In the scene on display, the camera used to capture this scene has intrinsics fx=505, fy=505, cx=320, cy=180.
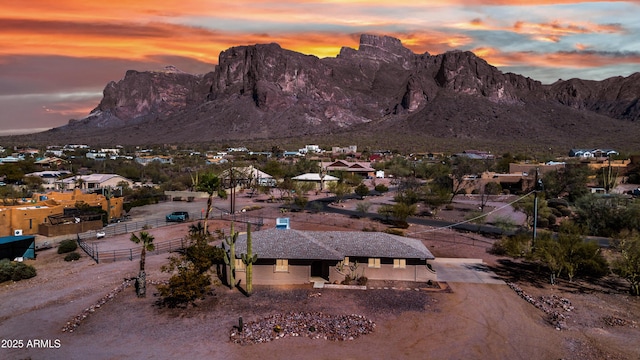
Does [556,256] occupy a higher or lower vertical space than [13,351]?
higher

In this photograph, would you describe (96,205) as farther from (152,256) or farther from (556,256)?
(556,256)

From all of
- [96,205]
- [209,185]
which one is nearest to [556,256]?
[209,185]

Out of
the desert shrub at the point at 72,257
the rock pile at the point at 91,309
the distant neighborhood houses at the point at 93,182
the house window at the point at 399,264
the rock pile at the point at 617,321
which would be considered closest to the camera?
the rock pile at the point at 91,309

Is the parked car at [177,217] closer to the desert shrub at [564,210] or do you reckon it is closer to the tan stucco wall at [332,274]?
the tan stucco wall at [332,274]

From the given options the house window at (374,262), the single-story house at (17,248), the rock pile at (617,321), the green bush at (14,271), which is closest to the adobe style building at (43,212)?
the single-story house at (17,248)

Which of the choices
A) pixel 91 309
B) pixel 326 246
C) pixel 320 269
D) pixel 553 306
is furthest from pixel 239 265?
pixel 553 306

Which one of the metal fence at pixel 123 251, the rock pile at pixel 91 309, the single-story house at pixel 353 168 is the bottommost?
the rock pile at pixel 91 309

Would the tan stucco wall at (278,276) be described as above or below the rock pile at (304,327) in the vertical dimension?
above

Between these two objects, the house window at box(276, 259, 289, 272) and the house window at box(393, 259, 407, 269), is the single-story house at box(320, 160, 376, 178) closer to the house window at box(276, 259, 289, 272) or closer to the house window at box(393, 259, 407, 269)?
the house window at box(393, 259, 407, 269)
